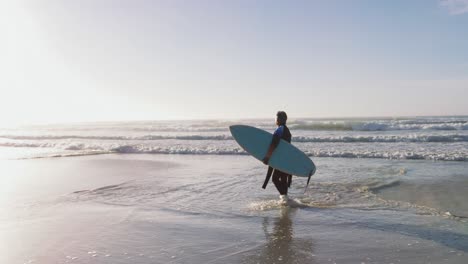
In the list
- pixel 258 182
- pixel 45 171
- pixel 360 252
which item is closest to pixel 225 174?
pixel 258 182

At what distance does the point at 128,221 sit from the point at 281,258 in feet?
9.55

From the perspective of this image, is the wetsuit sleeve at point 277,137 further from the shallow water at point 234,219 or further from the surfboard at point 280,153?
the shallow water at point 234,219

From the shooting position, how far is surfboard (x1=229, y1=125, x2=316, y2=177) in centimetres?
754

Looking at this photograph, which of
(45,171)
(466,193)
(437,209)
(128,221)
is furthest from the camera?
(45,171)

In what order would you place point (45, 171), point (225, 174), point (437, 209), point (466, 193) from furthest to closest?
point (45, 171)
point (225, 174)
point (466, 193)
point (437, 209)

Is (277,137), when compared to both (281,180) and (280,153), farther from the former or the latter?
(281,180)

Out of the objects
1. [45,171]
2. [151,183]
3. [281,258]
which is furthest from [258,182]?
[45,171]

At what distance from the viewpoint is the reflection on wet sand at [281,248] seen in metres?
4.59

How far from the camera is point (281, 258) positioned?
15.1 feet

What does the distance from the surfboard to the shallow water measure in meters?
0.65

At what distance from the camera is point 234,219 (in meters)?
6.51

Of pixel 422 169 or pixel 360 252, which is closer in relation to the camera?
pixel 360 252

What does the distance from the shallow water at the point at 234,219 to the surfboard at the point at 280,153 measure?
65cm

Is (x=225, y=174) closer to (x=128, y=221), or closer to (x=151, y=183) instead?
(x=151, y=183)
